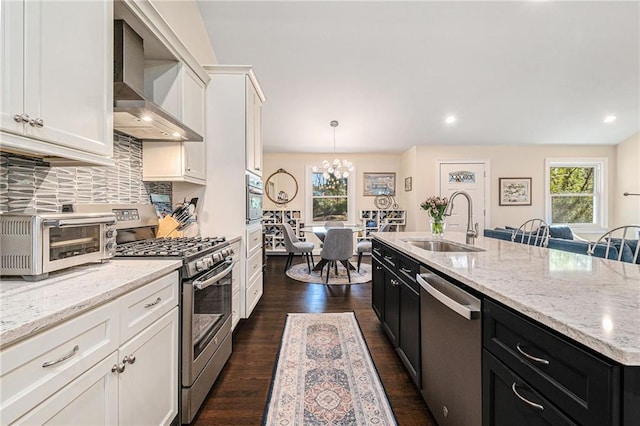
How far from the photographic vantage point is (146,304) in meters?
1.22

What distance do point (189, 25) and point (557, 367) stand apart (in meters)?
3.99

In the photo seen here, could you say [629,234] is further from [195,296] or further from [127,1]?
[127,1]

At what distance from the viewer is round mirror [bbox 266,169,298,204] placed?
689cm

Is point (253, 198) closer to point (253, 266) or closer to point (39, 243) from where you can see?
point (253, 266)

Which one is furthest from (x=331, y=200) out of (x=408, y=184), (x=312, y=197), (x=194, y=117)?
(x=194, y=117)

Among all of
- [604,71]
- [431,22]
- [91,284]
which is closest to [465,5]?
[431,22]

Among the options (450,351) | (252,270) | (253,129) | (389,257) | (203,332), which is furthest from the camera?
(253,129)

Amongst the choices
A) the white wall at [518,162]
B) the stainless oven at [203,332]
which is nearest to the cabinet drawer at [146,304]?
the stainless oven at [203,332]

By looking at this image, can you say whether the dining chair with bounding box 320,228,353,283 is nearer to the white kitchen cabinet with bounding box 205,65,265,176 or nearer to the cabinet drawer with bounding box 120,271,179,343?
the white kitchen cabinet with bounding box 205,65,265,176

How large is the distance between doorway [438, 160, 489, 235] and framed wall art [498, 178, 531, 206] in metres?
0.37

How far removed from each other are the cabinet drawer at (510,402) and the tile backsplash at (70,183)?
215 cm

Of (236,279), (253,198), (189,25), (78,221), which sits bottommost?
(236,279)

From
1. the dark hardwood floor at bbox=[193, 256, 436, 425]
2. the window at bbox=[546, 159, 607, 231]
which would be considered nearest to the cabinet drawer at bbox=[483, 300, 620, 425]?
the dark hardwood floor at bbox=[193, 256, 436, 425]

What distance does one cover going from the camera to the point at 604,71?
14.0ft
